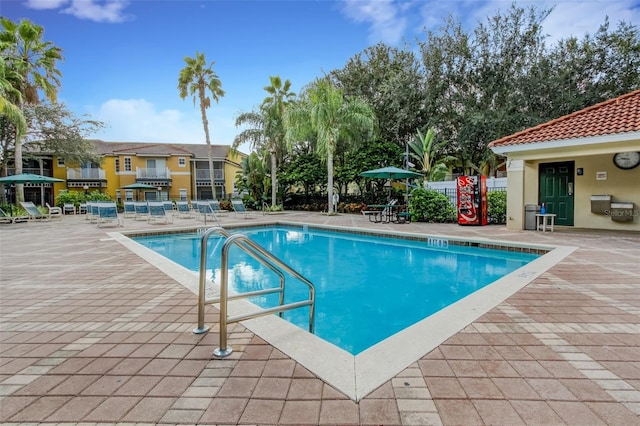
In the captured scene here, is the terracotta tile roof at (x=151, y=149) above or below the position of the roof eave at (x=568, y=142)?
above

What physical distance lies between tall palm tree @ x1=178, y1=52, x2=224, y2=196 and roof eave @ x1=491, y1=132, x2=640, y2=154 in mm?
20666

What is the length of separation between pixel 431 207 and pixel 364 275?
25.7 ft

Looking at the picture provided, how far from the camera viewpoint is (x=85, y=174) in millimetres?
33656

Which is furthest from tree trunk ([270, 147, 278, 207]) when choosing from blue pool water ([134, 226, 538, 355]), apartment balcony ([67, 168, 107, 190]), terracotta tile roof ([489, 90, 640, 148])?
apartment balcony ([67, 168, 107, 190])

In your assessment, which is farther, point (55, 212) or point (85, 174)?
point (85, 174)

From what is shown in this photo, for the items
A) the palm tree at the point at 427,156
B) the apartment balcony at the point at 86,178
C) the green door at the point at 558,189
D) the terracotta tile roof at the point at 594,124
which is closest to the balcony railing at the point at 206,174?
the apartment balcony at the point at 86,178

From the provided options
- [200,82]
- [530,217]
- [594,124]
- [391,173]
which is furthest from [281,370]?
[200,82]

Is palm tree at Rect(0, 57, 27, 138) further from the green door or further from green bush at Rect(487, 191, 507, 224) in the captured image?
the green door

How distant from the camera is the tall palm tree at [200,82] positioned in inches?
930

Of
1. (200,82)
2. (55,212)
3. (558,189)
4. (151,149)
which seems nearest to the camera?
(558,189)

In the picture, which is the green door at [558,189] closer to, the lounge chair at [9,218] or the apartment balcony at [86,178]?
the lounge chair at [9,218]

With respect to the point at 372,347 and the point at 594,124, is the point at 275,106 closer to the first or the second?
the point at 594,124

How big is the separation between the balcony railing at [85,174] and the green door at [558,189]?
1499 inches

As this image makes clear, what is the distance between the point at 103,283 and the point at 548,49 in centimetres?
2198
